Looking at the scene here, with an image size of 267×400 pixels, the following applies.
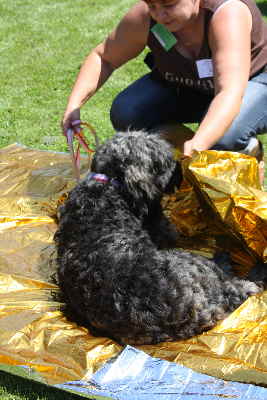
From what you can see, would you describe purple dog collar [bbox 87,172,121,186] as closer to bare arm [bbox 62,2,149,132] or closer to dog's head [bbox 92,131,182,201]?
dog's head [bbox 92,131,182,201]

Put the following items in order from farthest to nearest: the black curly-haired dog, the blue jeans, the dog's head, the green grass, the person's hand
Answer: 1. the green grass
2. the blue jeans
3. the person's hand
4. the dog's head
5. the black curly-haired dog

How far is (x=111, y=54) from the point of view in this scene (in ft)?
14.3

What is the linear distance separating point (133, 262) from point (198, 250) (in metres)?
1.04

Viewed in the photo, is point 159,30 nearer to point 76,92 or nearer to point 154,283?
point 76,92

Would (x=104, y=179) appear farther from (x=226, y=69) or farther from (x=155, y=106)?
(x=155, y=106)

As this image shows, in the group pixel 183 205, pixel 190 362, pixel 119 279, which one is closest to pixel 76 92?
pixel 183 205

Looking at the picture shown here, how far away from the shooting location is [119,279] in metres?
2.77

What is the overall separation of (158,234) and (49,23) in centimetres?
780

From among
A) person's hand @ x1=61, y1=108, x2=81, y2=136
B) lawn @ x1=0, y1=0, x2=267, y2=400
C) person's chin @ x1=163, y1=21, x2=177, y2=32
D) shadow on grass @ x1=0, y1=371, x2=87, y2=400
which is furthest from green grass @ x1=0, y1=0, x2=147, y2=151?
shadow on grass @ x1=0, y1=371, x2=87, y2=400

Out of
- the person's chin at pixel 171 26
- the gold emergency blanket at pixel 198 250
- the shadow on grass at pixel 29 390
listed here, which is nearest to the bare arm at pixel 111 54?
the person's chin at pixel 171 26

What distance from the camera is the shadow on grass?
276 centimetres

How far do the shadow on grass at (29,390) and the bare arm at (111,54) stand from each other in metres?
1.98

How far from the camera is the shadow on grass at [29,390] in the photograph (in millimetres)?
2758

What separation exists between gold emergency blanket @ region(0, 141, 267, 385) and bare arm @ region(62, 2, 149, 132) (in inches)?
38.2
